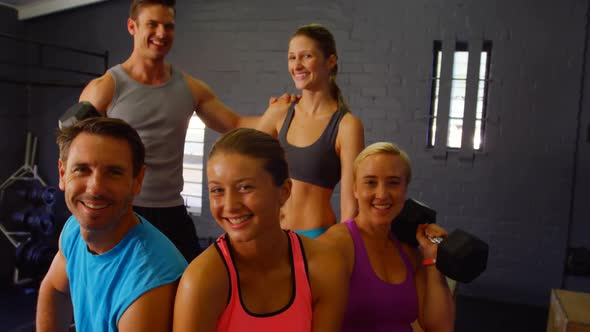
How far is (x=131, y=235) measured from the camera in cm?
117

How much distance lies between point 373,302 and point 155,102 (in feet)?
3.74

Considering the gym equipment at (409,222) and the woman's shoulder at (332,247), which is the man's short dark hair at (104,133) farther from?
the gym equipment at (409,222)

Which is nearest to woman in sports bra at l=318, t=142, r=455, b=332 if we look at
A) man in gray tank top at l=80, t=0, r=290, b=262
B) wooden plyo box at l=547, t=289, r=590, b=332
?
man in gray tank top at l=80, t=0, r=290, b=262

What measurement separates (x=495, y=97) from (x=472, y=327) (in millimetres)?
1804

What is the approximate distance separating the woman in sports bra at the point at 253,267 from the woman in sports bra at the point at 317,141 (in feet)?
1.88

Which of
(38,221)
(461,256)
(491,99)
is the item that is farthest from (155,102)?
(38,221)

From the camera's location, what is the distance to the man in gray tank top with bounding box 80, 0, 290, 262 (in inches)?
74.9

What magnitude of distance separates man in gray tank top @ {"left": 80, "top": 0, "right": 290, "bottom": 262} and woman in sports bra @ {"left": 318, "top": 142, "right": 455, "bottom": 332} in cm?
63

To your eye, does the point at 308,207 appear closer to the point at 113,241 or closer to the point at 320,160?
the point at 320,160

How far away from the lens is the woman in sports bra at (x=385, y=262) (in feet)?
4.63

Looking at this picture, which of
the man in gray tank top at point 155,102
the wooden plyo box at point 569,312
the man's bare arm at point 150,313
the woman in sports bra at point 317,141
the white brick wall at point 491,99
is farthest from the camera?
the white brick wall at point 491,99

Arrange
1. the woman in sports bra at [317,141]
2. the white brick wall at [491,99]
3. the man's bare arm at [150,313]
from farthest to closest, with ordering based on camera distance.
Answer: the white brick wall at [491,99] < the woman in sports bra at [317,141] < the man's bare arm at [150,313]

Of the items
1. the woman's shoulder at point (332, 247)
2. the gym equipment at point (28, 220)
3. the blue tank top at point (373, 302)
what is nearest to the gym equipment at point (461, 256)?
the blue tank top at point (373, 302)

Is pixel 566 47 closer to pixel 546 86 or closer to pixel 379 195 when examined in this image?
pixel 546 86
